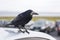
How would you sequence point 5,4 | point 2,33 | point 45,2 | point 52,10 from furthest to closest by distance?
point 52,10 < point 45,2 < point 5,4 < point 2,33

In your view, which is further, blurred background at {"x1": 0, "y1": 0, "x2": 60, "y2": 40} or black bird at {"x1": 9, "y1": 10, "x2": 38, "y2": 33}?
blurred background at {"x1": 0, "y1": 0, "x2": 60, "y2": 40}

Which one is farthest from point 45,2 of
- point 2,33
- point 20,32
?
point 2,33

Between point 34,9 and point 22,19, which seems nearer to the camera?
point 22,19

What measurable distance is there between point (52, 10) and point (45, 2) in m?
0.29

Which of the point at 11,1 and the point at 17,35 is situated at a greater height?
the point at 11,1

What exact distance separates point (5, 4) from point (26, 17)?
3.19 feet

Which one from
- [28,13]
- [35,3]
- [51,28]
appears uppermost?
[35,3]

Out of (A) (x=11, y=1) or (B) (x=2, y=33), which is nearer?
(B) (x=2, y=33)

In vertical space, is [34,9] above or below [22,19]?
above

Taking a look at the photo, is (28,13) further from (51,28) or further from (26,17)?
(51,28)

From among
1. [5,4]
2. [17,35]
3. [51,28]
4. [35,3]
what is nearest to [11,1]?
[5,4]

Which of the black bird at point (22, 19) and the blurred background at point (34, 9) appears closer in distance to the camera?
the black bird at point (22, 19)

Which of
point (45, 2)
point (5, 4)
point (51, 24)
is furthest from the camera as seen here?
point (51, 24)

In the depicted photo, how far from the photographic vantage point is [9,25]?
222 cm
